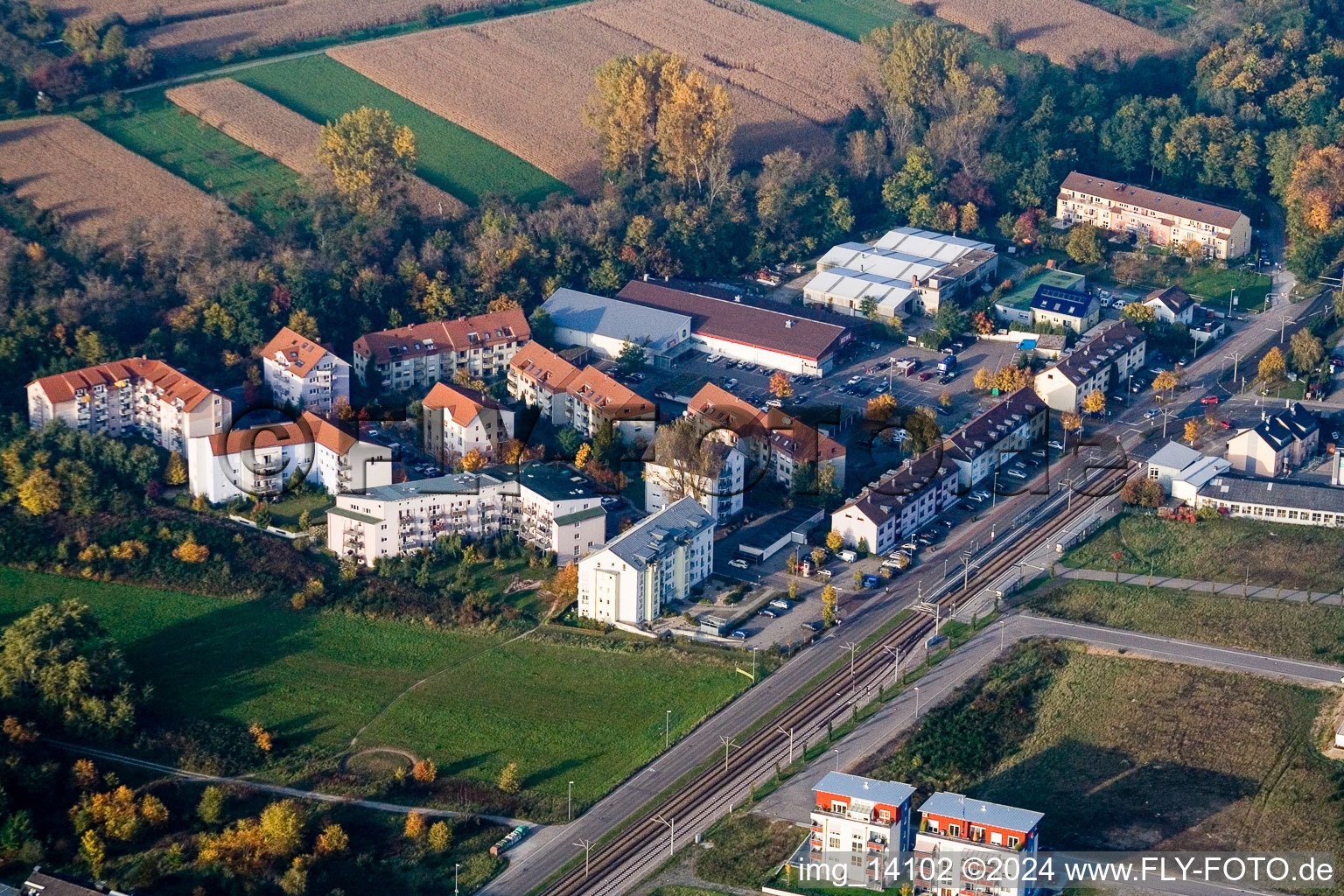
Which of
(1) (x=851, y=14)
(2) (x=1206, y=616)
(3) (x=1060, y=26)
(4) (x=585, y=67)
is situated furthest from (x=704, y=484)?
(3) (x=1060, y=26)

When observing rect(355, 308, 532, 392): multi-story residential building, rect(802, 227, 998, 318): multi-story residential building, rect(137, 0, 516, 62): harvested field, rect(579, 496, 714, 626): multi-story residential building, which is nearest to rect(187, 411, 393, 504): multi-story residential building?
rect(355, 308, 532, 392): multi-story residential building

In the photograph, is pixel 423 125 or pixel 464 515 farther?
pixel 423 125

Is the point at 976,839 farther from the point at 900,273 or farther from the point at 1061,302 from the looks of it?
the point at 900,273

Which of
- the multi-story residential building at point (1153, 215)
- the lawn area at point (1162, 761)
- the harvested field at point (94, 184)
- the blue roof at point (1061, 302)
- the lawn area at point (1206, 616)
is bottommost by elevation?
the lawn area at point (1162, 761)

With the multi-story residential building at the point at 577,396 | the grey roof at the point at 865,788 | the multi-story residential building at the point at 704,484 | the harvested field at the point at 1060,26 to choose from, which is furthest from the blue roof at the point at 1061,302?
the grey roof at the point at 865,788

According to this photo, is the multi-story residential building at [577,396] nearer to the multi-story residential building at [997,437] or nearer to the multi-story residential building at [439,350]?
the multi-story residential building at [439,350]
